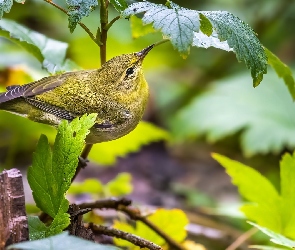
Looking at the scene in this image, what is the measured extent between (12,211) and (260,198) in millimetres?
1061

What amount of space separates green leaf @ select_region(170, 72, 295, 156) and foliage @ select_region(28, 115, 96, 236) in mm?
3060

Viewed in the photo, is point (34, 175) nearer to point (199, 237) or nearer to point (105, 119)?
point (105, 119)

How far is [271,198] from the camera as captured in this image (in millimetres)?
2043

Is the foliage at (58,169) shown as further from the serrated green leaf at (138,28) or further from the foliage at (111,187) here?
the foliage at (111,187)

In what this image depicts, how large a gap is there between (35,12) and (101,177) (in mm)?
2575

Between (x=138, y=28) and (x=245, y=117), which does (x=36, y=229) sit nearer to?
(x=138, y=28)

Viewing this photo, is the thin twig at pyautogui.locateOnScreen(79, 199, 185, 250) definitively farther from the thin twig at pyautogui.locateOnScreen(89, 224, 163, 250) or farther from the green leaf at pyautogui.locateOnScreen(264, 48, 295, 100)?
the green leaf at pyautogui.locateOnScreen(264, 48, 295, 100)

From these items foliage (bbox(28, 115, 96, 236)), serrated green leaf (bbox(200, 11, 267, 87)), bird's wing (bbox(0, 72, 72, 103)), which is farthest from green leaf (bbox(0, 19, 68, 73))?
serrated green leaf (bbox(200, 11, 267, 87))

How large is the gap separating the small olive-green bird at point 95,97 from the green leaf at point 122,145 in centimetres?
134

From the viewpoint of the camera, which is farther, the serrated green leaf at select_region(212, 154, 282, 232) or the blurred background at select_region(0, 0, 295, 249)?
the blurred background at select_region(0, 0, 295, 249)

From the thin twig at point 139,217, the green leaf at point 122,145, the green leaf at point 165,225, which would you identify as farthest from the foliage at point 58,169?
the green leaf at point 122,145

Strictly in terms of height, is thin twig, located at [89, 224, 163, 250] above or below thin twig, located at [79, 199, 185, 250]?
below

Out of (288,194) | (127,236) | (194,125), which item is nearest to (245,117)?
(194,125)

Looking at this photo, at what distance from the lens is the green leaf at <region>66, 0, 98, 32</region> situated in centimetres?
150
